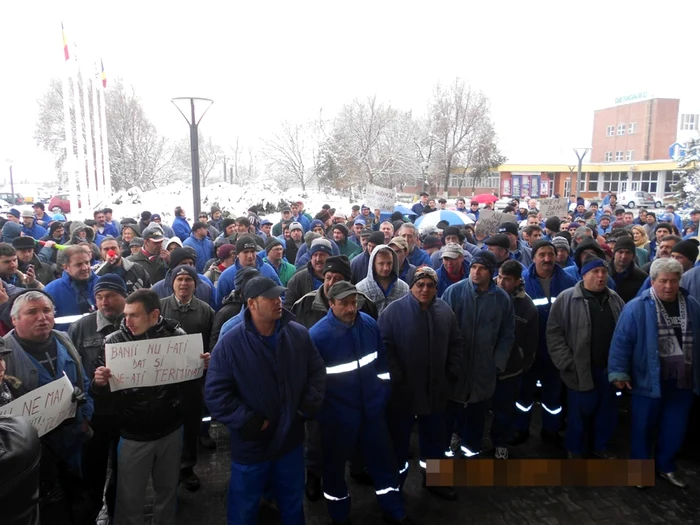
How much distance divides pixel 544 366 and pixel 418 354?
82.5 inches

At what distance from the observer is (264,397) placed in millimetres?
3346

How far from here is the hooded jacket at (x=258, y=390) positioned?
3271 millimetres

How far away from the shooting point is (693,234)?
12.0 meters

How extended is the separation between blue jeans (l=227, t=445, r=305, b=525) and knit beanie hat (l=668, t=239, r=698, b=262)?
519 cm

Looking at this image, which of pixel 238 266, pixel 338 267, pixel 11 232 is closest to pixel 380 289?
pixel 338 267

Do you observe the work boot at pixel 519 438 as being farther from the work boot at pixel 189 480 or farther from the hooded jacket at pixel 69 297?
the hooded jacket at pixel 69 297

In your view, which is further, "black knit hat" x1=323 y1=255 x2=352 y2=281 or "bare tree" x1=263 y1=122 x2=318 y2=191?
"bare tree" x1=263 y1=122 x2=318 y2=191

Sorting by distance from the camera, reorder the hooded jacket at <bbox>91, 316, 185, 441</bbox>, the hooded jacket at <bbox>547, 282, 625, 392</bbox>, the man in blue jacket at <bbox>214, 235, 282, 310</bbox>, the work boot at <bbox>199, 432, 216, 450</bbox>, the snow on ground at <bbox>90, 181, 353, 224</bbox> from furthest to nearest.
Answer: the snow on ground at <bbox>90, 181, 353, 224</bbox>, the man in blue jacket at <bbox>214, 235, 282, 310</bbox>, the work boot at <bbox>199, 432, 216, 450</bbox>, the hooded jacket at <bbox>547, 282, 625, 392</bbox>, the hooded jacket at <bbox>91, 316, 185, 441</bbox>

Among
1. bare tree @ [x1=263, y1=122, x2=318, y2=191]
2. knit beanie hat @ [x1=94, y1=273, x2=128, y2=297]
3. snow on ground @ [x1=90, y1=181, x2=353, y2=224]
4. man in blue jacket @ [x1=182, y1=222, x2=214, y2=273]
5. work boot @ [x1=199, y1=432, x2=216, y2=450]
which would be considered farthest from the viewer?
bare tree @ [x1=263, y1=122, x2=318, y2=191]

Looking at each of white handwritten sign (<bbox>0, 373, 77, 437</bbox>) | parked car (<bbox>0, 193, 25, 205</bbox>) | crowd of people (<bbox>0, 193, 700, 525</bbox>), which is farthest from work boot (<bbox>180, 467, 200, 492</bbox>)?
parked car (<bbox>0, 193, 25, 205</bbox>)

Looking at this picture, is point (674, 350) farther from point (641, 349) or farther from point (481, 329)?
point (481, 329)

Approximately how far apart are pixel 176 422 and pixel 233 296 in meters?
1.44

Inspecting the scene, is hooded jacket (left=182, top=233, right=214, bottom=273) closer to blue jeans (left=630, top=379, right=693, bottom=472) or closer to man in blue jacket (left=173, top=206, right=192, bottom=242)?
man in blue jacket (left=173, top=206, right=192, bottom=242)

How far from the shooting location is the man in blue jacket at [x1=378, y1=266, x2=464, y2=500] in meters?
4.22
